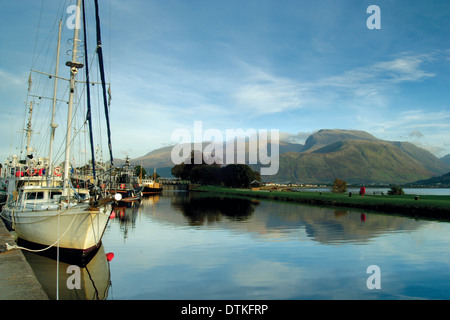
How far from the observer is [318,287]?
1655cm

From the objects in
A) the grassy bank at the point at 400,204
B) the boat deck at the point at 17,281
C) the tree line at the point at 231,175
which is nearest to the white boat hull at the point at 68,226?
the boat deck at the point at 17,281

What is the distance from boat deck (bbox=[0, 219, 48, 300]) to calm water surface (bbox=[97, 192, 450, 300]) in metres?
3.80

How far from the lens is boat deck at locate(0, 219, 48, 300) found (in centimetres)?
1234

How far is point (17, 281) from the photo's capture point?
1390 centimetres

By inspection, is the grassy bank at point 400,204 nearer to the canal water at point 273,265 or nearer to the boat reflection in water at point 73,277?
the canal water at point 273,265

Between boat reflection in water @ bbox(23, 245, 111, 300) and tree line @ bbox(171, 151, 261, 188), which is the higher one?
tree line @ bbox(171, 151, 261, 188)

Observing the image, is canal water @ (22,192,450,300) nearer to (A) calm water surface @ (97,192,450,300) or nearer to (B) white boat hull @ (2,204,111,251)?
(A) calm water surface @ (97,192,450,300)

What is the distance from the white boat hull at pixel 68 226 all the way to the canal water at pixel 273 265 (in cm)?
176

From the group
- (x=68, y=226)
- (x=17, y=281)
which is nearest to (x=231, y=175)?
(x=68, y=226)

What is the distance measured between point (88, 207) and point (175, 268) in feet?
22.4

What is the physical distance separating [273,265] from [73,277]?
489 inches

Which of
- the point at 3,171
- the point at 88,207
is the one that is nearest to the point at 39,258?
the point at 88,207

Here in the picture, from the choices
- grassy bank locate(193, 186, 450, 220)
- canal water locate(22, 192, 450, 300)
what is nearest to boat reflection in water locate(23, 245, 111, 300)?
canal water locate(22, 192, 450, 300)
